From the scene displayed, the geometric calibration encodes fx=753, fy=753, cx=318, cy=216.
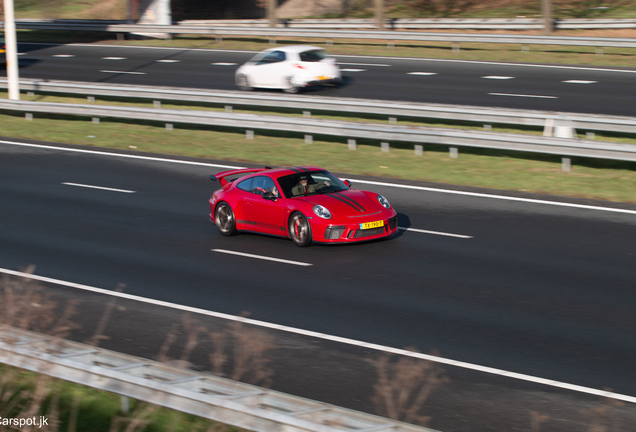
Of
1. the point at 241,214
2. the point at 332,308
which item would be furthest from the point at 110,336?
the point at 241,214

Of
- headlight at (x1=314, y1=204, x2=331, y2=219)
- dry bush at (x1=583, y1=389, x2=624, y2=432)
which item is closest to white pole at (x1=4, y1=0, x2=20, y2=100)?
headlight at (x1=314, y1=204, x2=331, y2=219)

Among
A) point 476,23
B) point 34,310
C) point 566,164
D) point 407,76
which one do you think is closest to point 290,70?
point 407,76

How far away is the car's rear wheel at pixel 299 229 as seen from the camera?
12118 mm

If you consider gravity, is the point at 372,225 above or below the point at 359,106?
below

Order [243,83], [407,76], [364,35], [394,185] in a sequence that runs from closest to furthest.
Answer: [394,185] → [243,83] → [407,76] → [364,35]

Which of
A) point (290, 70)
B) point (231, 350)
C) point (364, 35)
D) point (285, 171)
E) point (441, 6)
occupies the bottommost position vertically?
point (231, 350)

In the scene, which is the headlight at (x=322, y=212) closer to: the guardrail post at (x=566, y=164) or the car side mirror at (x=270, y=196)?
the car side mirror at (x=270, y=196)

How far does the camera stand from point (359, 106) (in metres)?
21.6

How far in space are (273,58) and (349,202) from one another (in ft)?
53.0

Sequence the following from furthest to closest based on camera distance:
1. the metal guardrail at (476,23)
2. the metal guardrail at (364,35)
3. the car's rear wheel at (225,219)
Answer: the metal guardrail at (476,23) < the metal guardrail at (364,35) < the car's rear wheel at (225,219)

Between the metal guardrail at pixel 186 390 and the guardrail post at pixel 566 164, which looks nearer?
the metal guardrail at pixel 186 390

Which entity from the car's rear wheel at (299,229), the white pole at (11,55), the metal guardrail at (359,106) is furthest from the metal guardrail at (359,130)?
the car's rear wheel at (299,229)

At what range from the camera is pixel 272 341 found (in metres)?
8.29

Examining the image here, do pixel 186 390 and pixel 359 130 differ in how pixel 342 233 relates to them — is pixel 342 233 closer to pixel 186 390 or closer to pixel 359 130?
pixel 186 390
